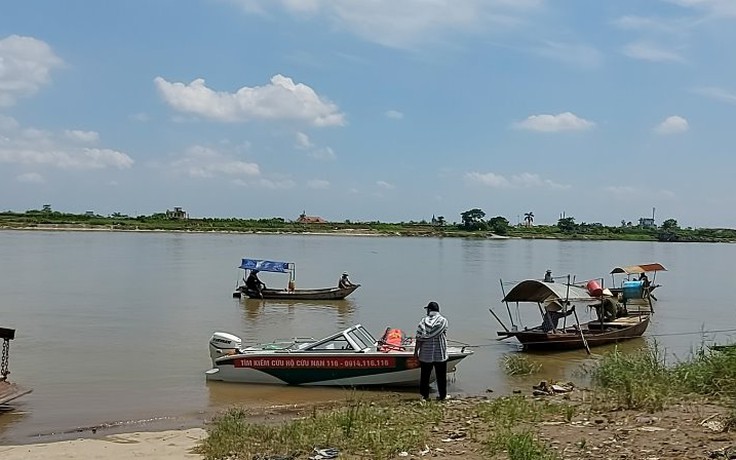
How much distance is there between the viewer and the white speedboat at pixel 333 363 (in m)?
16.0

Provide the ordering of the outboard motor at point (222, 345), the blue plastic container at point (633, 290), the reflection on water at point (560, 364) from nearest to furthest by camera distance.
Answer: the outboard motor at point (222, 345), the reflection on water at point (560, 364), the blue plastic container at point (633, 290)

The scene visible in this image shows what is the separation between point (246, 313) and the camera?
33062mm

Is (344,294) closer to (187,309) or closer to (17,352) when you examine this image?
(187,309)

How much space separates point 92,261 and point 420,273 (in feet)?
82.9

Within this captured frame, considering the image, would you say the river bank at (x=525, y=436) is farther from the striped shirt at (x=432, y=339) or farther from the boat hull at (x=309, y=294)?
the boat hull at (x=309, y=294)

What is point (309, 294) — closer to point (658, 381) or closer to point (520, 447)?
point (658, 381)

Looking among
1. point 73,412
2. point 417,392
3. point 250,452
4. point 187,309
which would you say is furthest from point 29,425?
point 187,309

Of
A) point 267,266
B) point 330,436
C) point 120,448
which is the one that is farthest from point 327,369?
point 267,266

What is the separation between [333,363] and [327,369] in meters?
0.19

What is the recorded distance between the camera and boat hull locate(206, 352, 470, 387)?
16.0 meters

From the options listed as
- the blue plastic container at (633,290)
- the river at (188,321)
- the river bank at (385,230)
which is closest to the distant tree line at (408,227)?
the river bank at (385,230)

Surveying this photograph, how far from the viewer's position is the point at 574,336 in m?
21.9

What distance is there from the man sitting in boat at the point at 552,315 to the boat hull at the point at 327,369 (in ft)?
21.8

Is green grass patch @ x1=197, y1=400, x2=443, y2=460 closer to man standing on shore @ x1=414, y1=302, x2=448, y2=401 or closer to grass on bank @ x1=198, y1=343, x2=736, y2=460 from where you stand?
grass on bank @ x1=198, y1=343, x2=736, y2=460
